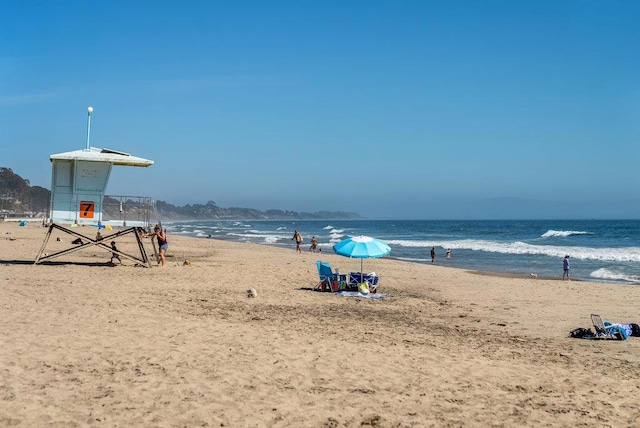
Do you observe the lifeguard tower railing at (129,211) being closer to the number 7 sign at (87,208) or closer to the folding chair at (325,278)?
the number 7 sign at (87,208)

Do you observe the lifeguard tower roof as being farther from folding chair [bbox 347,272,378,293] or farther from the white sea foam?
the white sea foam

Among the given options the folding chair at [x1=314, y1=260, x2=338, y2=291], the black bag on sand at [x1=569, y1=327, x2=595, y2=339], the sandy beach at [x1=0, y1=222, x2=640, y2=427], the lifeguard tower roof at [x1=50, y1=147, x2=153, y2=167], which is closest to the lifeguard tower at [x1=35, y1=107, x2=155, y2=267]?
the lifeguard tower roof at [x1=50, y1=147, x2=153, y2=167]

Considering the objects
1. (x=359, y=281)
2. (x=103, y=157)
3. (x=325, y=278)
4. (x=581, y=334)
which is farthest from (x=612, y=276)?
(x=103, y=157)

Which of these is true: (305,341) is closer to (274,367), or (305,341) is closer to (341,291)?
(274,367)

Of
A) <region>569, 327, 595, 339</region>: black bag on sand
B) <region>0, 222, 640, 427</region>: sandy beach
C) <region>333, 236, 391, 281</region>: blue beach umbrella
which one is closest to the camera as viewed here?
<region>0, 222, 640, 427</region>: sandy beach

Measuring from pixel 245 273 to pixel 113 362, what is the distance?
431 inches

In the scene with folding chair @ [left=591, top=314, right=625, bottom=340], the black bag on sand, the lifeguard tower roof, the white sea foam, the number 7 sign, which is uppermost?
the lifeguard tower roof

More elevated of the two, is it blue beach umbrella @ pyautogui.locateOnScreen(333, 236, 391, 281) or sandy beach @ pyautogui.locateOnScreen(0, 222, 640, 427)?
blue beach umbrella @ pyautogui.locateOnScreen(333, 236, 391, 281)

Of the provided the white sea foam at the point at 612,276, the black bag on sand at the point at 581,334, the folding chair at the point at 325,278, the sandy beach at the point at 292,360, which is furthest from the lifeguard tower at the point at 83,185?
the white sea foam at the point at 612,276

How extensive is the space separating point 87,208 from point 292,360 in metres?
11.7

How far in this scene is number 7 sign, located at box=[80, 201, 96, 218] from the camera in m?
17.1

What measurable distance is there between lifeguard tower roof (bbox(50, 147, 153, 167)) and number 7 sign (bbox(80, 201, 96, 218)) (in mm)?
1289

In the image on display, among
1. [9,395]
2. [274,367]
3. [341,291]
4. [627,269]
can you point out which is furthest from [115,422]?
[627,269]

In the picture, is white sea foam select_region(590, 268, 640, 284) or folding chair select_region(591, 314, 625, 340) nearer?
folding chair select_region(591, 314, 625, 340)
